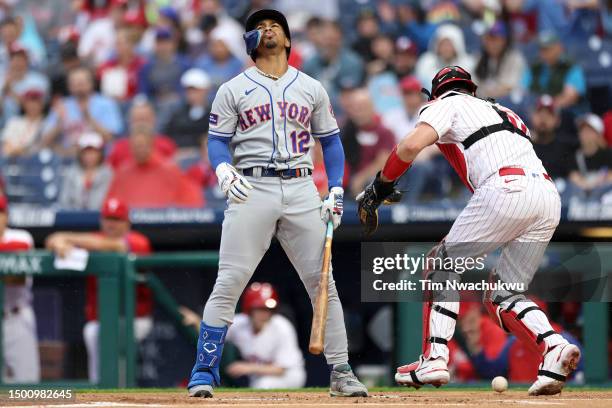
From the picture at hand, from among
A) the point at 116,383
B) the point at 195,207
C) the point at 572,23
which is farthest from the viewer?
the point at 572,23

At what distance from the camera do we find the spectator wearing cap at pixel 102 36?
13.1m

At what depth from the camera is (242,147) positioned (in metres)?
5.83

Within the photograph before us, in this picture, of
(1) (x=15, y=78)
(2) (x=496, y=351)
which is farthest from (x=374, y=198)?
(1) (x=15, y=78)

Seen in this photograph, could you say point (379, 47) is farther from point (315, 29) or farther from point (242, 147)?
point (242, 147)

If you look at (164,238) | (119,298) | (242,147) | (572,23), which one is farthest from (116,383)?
(572,23)

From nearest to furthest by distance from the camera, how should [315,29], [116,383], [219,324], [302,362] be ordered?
1. [219,324]
2. [116,383]
3. [302,362]
4. [315,29]

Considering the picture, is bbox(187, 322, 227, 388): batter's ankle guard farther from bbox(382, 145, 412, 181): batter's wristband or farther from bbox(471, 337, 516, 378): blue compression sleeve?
bbox(471, 337, 516, 378): blue compression sleeve

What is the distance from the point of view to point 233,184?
5.65 meters

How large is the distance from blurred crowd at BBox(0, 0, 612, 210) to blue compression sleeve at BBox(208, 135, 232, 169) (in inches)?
166

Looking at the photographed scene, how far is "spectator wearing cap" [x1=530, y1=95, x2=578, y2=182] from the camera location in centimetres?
1013

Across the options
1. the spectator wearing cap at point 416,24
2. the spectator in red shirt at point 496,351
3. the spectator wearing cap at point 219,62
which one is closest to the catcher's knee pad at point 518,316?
→ the spectator in red shirt at point 496,351

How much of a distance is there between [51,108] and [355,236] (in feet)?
14.1

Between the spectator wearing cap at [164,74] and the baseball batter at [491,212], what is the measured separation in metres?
6.58

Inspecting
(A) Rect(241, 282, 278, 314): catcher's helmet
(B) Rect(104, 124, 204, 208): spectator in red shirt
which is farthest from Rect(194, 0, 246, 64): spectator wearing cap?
(A) Rect(241, 282, 278, 314): catcher's helmet
